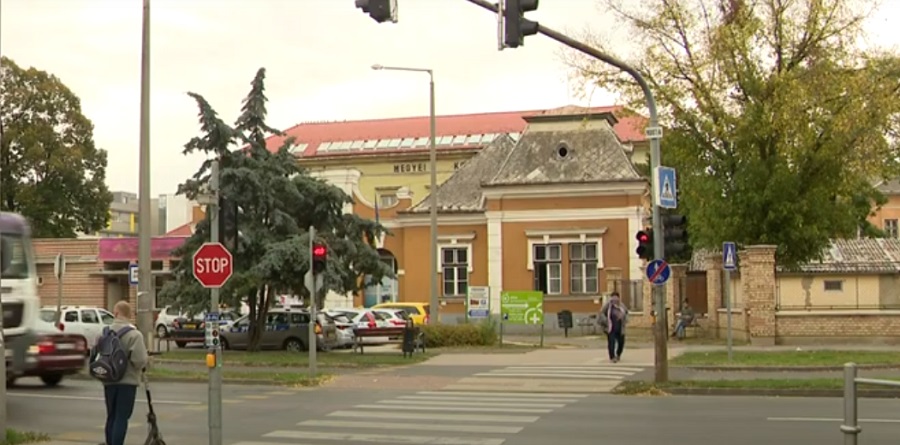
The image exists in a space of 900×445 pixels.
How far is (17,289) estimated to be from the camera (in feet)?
64.2

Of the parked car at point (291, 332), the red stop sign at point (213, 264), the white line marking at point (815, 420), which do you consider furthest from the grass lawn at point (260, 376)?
the white line marking at point (815, 420)

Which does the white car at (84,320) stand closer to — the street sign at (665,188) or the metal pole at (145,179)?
the metal pole at (145,179)

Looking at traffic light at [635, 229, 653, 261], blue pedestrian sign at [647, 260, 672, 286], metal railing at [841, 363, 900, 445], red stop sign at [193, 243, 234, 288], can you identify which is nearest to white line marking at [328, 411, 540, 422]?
red stop sign at [193, 243, 234, 288]

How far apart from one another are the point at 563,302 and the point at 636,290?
613 centimetres

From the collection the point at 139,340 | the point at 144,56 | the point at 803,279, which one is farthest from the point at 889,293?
the point at 139,340

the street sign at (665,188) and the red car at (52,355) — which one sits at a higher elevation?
the street sign at (665,188)

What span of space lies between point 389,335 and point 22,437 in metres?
22.1

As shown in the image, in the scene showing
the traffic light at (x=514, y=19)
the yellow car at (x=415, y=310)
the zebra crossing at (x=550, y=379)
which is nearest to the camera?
the traffic light at (x=514, y=19)

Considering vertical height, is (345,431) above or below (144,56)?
below

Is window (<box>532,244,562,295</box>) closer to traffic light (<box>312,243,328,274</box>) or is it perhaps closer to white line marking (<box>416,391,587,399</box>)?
traffic light (<box>312,243,328,274</box>)

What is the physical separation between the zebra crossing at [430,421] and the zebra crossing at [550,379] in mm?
1205

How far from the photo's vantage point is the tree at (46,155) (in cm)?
5831

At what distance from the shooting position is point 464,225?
51156 mm

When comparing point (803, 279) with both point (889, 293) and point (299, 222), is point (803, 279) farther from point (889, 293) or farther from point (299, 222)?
point (299, 222)
